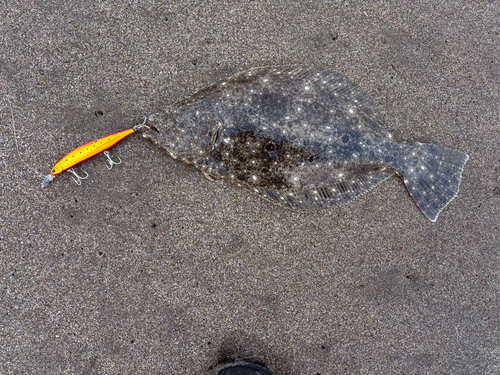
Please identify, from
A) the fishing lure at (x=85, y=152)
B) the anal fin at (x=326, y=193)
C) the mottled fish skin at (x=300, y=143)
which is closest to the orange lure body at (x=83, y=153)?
the fishing lure at (x=85, y=152)

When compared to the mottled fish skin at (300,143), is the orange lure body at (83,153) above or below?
below

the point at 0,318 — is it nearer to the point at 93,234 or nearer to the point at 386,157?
the point at 93,234

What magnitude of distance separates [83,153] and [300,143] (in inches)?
60.9

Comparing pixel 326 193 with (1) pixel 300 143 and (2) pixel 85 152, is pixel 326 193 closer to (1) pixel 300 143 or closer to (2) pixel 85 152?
(1) pixel 300 143

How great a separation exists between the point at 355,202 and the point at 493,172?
3.75 ft

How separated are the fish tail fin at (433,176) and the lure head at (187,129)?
1480 mm

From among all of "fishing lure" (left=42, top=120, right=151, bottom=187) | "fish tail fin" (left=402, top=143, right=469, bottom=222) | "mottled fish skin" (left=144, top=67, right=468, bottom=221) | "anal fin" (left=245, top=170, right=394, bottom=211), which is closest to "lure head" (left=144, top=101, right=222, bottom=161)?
"mottled fish skin" (left=144, top=67, right=468, bottom=221)

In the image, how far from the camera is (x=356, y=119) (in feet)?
6.77

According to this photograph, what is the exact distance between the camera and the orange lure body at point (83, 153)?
2.01 m

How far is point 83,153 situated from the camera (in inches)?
79.3

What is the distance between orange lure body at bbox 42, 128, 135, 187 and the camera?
201cm

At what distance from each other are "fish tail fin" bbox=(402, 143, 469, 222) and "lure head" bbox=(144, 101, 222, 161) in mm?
1480

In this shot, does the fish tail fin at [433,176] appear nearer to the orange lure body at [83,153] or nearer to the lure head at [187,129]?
the lure head at [187,129]

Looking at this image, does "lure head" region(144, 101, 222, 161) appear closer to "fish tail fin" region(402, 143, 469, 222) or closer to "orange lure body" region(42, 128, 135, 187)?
"orange lure body" region(42, 128, 135, 187)
